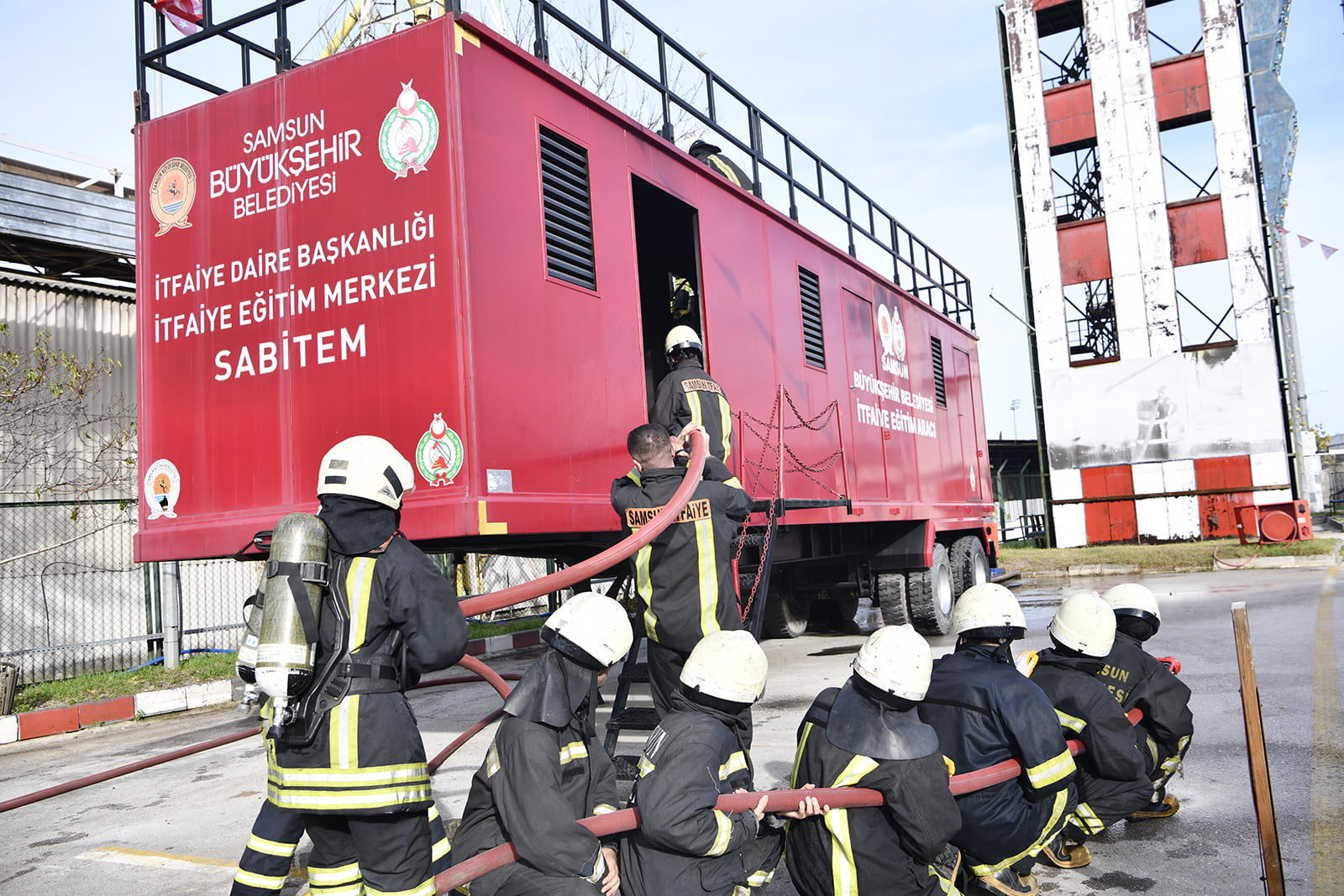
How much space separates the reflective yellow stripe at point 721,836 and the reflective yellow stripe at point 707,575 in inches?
62.6

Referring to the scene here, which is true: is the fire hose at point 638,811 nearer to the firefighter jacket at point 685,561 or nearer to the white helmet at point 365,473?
the white helmet at point 365,473

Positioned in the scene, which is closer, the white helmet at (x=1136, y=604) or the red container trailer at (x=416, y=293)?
the white helmet at (x=1136, y=604)

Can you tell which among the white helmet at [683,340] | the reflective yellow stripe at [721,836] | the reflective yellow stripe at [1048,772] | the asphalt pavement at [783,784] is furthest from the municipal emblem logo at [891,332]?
the reflective yellow stripe at [721,836]

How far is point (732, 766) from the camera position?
289 cm

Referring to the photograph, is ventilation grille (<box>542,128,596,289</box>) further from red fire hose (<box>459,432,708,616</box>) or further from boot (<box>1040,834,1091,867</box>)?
boot (<box>1040,834,1091,867</box>)

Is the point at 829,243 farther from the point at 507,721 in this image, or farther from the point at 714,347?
the point at 507,721

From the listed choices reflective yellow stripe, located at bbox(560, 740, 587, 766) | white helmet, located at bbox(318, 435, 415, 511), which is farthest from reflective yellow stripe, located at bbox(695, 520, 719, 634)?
white helmet, located at bbox(318, 435, 415, 511)

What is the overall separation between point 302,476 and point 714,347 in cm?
271

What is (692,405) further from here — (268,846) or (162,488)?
(268,846)

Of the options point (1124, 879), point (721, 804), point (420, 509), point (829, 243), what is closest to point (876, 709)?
point (721, 804)

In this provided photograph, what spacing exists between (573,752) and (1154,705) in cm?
248

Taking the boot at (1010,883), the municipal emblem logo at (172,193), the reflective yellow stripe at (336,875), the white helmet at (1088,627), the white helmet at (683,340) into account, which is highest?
the municipal emblem logo at (172,193)

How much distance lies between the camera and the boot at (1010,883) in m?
3.28

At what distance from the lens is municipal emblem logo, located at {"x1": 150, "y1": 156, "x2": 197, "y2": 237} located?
5.29m
